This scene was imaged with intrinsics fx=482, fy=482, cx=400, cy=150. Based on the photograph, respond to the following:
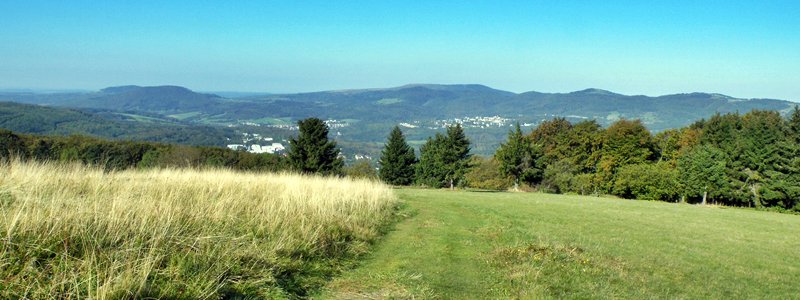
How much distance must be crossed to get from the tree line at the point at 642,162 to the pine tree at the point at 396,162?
121 mm

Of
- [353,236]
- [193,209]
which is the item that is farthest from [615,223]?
A: [193,209]

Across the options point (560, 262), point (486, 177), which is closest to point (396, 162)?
point (486, 177)

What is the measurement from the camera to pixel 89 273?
14.1ft

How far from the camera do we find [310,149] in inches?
1774

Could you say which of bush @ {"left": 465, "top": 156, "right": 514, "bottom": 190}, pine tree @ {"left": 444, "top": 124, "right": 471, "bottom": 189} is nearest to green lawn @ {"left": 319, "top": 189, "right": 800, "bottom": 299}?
pine tree @ {"left": 444, "top": 124, "right": 471, "bottom": 189}

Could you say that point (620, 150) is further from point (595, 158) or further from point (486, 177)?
point (486, 177)

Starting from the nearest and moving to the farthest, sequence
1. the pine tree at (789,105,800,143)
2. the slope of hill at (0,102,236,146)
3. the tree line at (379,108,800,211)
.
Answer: the tree line at (379,108,800,211) → the pine tree at (789,105,800,143) → the slope of hill at (0,102,236,146)

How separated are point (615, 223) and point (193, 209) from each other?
12949mm

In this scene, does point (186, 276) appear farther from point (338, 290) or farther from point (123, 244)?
point (338, 290)

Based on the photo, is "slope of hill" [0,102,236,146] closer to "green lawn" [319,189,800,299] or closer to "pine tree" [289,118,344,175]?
"pine tree" [289,118,344,175]

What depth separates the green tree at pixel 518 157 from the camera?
174ft

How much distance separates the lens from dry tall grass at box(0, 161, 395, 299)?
4391 mm

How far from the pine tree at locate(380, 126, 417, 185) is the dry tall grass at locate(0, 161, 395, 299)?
47.3 metres

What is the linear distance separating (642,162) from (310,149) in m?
41.5
